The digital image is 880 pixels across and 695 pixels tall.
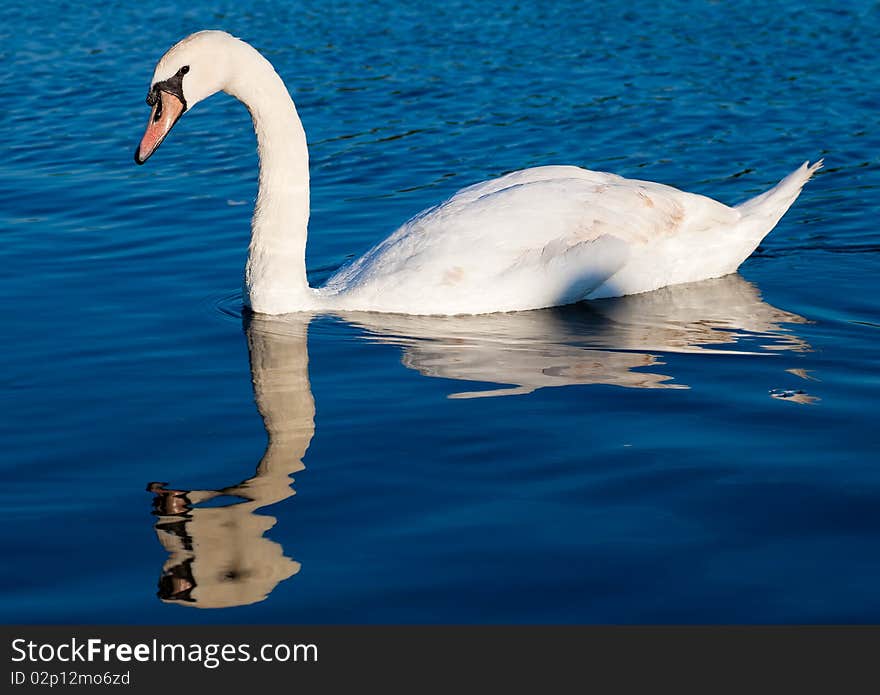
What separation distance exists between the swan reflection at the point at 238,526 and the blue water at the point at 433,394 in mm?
17

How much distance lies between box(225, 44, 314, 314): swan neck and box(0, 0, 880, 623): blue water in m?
0.27

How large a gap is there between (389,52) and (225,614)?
14448 mm

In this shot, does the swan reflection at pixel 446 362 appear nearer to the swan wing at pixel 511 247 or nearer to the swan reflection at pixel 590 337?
the swan reflection at pixel 590 337

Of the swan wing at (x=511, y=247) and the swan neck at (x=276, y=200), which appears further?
the swan neck at (x=276, y=200)

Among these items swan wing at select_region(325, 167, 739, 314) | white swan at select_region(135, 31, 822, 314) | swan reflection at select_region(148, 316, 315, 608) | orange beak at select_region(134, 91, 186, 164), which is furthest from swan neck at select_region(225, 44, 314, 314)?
swan reflection at select_region(148, 316, 315, 608)

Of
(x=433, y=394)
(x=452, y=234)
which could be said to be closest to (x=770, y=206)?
(x=452, y=234)

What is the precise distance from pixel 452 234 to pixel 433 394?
187cm

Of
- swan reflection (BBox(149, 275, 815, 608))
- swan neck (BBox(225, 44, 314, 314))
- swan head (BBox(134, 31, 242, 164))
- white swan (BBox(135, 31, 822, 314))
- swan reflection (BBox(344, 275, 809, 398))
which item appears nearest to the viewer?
swan reflection (BBox(149, 275, 815, 608))

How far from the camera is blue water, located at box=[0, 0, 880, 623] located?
209 inches

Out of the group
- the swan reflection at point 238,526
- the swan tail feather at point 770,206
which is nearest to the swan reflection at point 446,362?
the swan reflection at point 238,526

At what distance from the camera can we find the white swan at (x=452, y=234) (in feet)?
29.8

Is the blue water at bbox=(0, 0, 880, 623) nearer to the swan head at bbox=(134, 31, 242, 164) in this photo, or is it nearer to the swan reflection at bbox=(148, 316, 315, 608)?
the swan reflection at bbox=(148, 316, 315, 608)

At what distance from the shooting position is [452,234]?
9.16 metres

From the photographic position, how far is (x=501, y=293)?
9.19 meters
